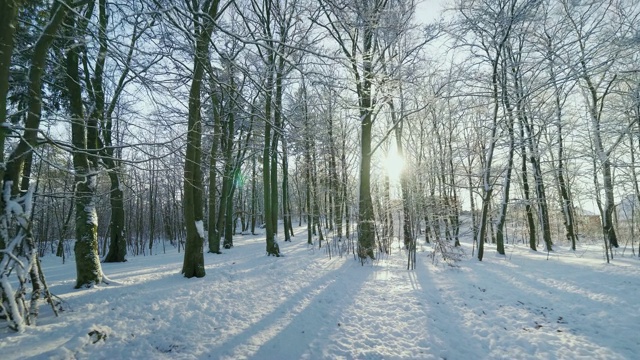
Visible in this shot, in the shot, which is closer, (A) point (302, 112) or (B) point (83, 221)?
(B) point (83, 221)

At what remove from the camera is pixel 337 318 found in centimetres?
528

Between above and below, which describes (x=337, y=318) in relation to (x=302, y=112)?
below

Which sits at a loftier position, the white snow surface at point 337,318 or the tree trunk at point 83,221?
the tree trunk at point 83,221

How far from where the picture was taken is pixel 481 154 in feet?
40.6

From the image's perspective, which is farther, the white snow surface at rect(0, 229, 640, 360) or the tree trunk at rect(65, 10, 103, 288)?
the tree trunk at rect(65, 10, 103, 288)

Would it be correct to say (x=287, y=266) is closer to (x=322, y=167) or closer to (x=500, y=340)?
(x=500, y=340)

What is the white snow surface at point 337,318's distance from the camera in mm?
4000

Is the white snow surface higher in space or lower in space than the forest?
lower

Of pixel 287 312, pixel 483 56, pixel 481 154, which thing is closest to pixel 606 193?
pixel 481 154

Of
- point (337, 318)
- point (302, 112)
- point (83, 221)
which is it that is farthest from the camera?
point (302, 112)

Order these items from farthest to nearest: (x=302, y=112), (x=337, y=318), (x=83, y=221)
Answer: (x=302, y=112)
(x=83, y=221)
(x=337, y=318)

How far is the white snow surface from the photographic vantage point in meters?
4.00

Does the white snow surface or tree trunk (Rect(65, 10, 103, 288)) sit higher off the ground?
tree trunk (Rect(65, 10, 103, 288))

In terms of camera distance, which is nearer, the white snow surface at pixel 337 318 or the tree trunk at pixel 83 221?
the white snow surface at pixel 337 318
